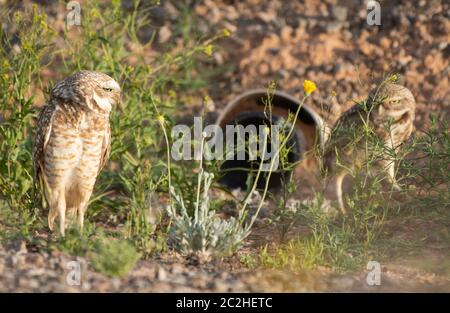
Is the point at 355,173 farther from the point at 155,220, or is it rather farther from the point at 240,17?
the point at 240,17

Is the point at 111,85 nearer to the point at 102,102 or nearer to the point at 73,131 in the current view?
the point at 102,102

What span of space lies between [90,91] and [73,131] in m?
0.33

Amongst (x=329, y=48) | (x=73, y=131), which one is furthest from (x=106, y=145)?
(x=329, y=48)

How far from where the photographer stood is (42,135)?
6.83m

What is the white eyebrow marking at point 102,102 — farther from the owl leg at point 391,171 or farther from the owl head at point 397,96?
the owl head at point 397,96

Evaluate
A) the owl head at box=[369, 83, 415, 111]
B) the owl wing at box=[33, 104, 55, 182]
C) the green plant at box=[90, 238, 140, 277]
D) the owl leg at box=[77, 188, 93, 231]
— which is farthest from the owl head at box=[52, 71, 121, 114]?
the owl head at box=[369, 83, 415, 111]

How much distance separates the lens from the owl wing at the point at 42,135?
6785 mm

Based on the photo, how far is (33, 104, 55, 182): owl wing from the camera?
679cm

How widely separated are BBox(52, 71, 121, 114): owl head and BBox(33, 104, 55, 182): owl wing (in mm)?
143

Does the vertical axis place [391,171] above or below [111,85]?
below

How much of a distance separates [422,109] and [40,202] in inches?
177

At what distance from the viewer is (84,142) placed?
684 centimetres
